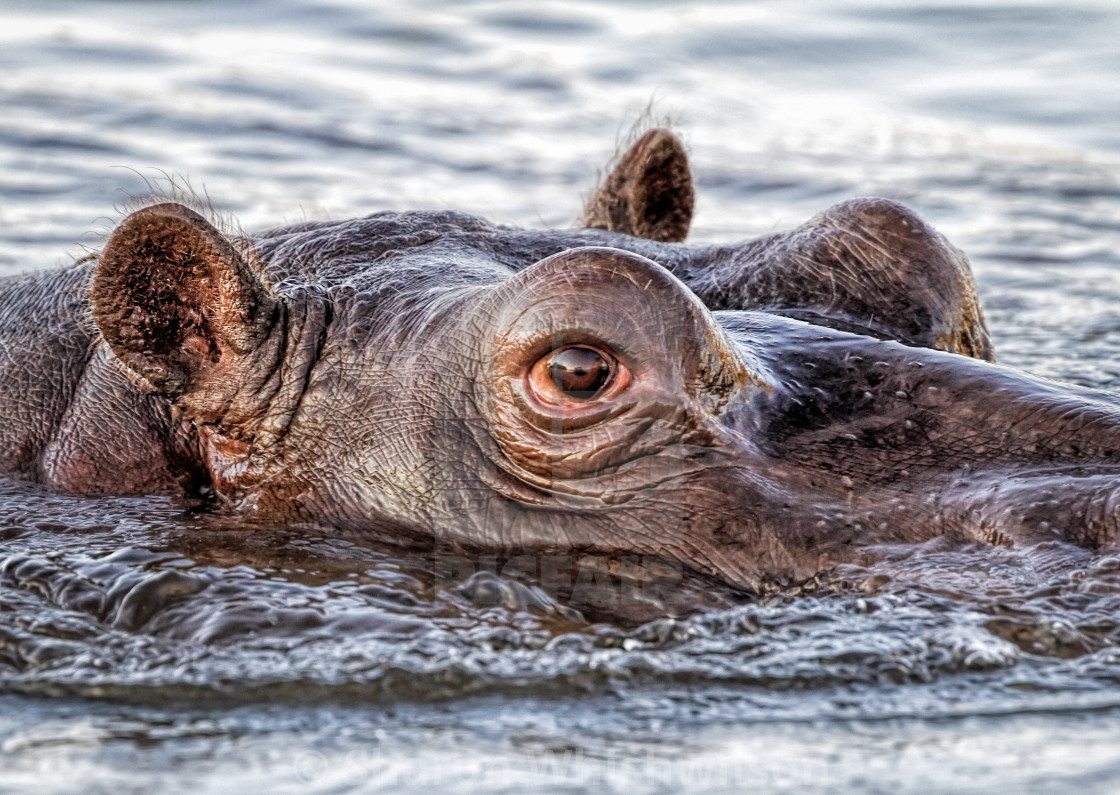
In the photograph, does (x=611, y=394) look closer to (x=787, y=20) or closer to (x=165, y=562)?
(x=165, y=562)

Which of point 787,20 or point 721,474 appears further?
point 787,20

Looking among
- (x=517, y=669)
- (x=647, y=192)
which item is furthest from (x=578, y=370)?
(x=647, y=192)

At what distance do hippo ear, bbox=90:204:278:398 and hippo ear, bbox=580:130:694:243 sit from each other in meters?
2.28

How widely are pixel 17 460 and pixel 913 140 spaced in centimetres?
966

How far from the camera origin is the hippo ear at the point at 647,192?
7.79 meters

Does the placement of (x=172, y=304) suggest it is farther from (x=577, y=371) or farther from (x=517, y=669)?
(x=517, y=669)

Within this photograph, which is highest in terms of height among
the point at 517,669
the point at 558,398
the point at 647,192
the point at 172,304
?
the point at 647,192

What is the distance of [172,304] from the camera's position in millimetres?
5801

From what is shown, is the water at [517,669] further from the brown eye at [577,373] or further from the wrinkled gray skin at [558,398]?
the brown eye at [577,373]

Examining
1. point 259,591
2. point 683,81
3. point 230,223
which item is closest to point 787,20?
point 683,81

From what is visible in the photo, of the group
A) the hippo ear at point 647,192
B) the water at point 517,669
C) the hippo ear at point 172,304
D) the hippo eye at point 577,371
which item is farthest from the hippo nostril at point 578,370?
the hippo ear at point 647,192

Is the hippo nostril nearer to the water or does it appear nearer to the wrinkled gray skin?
the wrinkled gray skin

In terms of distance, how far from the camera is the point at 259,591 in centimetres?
555

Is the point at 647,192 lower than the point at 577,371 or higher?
higher
